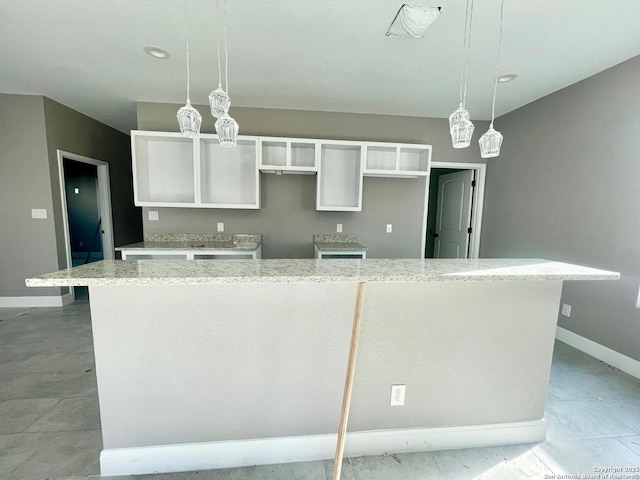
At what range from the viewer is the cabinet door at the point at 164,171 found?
10.8 feet

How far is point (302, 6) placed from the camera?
176 cm

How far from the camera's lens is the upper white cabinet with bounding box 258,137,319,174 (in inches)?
128

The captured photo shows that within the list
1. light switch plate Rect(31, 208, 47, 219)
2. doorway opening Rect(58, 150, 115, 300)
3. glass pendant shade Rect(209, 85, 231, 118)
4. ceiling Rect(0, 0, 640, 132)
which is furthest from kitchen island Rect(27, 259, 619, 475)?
doorway opening Rect(58, 150, 115, 300)

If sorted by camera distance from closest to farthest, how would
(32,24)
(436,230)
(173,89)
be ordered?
(32,24)
(173,89)
(436,230)

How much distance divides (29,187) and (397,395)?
4.72 m

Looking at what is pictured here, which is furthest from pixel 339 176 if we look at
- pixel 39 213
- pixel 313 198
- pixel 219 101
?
pixel 39 213

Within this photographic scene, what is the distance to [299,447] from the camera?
1.44m

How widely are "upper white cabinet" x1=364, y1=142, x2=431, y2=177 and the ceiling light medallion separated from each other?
1.50 m

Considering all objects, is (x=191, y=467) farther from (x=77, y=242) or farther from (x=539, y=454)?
(x=77, y=242)

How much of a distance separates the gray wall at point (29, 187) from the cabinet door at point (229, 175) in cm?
195

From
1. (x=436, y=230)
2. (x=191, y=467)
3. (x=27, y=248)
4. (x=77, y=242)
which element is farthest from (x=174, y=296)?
(x=77, y=242)

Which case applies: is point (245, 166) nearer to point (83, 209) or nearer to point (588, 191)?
point (588, 191)

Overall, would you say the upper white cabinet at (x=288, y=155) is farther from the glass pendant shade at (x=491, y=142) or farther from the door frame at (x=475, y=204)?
the glass pendant shade at (x=491, y=142)

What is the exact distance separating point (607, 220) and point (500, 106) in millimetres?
1762
